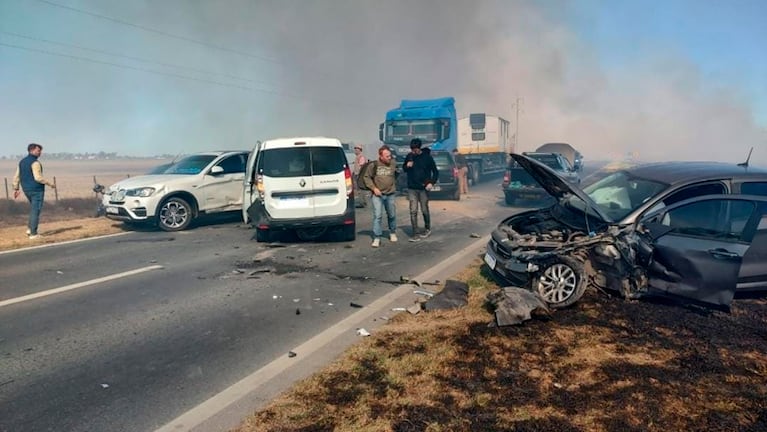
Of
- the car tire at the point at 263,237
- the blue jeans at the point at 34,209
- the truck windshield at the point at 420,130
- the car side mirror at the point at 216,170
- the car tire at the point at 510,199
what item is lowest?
the car tire at the point at 263,237

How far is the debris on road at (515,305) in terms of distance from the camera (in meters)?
4.58

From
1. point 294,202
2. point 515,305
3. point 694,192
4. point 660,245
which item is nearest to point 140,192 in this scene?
point 294,202

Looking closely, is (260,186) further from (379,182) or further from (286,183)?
(379,182)

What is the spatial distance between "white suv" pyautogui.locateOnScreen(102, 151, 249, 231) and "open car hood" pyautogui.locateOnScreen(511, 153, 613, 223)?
7.50m

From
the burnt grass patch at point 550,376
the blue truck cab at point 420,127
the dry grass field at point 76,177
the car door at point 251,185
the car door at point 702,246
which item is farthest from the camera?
the dry grass field at point 76,177

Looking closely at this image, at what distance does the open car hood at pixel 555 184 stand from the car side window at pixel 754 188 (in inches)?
66.6

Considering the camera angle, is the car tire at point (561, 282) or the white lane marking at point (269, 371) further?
the car tire at point (561, 282)

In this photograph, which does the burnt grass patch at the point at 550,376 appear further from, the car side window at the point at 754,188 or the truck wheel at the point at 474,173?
the truck wheel at the point at 474,173

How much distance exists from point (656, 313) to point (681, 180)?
171 centimetres

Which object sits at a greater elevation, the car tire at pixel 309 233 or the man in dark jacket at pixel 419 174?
the man in dark jacket at pixel 419 174

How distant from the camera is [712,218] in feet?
16.8

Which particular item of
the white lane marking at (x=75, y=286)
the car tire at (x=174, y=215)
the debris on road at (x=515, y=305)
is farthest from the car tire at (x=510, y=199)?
the white lane marking at (x=75, y=286)

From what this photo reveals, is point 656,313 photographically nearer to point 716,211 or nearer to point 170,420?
point 716,211

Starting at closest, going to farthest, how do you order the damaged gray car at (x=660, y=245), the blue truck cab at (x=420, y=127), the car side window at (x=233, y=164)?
1. the damaged gray car at (x=660, y=245)
2. the car side window at (x=233, y=164)
3. the blue truck cab at (x=420, y=127)
